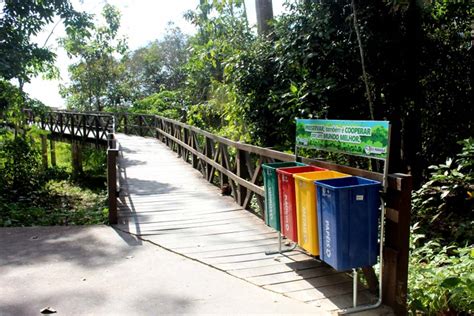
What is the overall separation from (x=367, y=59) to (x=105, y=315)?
19.4ft

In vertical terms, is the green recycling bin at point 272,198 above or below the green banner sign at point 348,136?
below

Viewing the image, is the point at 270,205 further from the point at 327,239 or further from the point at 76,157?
the point at 76,157

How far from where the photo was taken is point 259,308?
11.6ft

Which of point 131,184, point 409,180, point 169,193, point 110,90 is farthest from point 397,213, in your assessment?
point 110,90

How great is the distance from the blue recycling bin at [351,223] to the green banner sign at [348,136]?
0.98ft

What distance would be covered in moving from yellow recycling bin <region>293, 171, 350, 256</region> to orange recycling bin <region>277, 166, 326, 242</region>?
5.0 inches

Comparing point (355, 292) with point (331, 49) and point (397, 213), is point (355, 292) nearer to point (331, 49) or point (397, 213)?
point (397, 213)

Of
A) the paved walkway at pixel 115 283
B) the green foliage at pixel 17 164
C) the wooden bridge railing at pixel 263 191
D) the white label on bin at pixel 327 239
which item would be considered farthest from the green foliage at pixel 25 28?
the white label on bin at pixel 327 239

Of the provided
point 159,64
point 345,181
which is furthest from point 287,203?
point 159,64

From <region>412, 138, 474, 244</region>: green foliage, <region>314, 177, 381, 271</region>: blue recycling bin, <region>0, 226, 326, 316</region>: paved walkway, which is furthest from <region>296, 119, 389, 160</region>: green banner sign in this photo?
<region>412, 138, 474, 244</region>: green foliage

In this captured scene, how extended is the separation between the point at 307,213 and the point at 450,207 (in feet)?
10.1

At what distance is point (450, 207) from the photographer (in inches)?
234

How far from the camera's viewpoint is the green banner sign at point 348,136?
11.3ft

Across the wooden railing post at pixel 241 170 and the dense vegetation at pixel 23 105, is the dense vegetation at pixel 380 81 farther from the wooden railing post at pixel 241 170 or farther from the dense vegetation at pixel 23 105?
the wooden railing post at pixel 241 170
